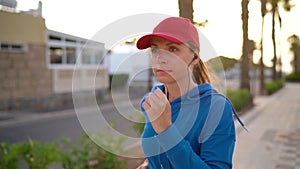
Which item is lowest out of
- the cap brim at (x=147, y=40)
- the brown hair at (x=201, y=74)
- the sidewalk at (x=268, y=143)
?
the sidewalk at (x=268, y=143)

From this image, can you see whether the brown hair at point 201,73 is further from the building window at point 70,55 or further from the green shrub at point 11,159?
the building window at point 70,55

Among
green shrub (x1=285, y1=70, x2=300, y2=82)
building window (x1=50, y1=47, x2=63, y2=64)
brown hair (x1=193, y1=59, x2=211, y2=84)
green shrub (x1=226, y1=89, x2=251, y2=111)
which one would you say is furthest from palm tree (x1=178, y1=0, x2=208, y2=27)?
green shrub (x1=285, y1=70, x2=300, y2=82)

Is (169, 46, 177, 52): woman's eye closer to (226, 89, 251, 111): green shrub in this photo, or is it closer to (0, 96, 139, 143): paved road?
(0, 96, 139, 143): paved road

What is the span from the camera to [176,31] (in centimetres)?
119

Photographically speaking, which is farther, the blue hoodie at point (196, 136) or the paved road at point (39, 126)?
the paved road at point (39, 126)

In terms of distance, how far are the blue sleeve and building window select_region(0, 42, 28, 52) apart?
14344 mm

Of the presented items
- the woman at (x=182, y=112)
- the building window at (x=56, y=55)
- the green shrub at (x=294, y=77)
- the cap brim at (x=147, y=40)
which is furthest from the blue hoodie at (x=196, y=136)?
the green shrub at (x=294, y=77)

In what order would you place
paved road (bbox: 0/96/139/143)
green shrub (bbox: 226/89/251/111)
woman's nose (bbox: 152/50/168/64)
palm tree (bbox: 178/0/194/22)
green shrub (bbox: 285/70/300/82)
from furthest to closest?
green shrub (bbox: 285/70/300/82), green shrub (bbox: 226/89/251/111), paved road (bbox: 0/96/139/143), palm tree (bbox: 178/0/194/22), woman's nose (bbox: 152/50/168/64)

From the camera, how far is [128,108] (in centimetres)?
145

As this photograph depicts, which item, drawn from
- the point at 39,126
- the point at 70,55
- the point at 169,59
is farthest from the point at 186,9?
the point at 70,55

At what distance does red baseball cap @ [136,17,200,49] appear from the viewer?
1170 millimetres

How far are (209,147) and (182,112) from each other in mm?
169

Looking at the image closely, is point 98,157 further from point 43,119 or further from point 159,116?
point 43,119

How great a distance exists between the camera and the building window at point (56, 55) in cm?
1714
